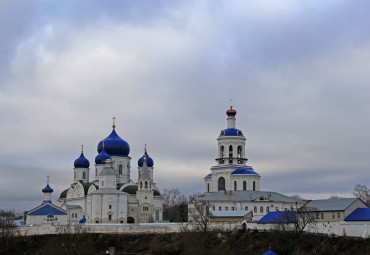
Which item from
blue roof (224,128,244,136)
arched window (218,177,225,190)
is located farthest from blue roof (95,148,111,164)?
blue roof (224,128,244,136)

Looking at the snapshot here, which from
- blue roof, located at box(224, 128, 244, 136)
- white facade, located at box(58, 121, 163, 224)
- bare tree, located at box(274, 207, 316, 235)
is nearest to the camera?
bare tree, located at box(274, 207, 316, 235)

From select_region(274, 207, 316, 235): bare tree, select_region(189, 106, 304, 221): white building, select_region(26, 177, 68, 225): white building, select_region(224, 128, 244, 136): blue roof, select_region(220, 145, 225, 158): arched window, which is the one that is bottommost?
select_region(274, 207, 316, 235): bare tree

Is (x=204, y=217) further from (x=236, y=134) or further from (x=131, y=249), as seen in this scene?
(x=236, y=134)

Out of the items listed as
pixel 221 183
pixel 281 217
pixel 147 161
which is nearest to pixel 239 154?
pixel 221 183

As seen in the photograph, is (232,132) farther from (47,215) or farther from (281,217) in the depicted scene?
(47,215)

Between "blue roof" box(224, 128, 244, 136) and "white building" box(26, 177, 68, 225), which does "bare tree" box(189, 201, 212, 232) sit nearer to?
"blue roof" box(224, 128, 244, 136)

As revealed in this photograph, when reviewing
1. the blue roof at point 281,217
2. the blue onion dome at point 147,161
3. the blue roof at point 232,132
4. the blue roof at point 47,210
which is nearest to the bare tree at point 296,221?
the blue roof at point 281,217

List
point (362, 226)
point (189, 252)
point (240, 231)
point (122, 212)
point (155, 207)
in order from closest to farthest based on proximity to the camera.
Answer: point (362, 226), point (189, 252), point (240, 231), point (122, 212), point (155, 207)

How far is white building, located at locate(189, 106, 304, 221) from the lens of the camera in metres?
58.3

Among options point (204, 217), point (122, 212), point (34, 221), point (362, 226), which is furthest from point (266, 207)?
point (34, 221)

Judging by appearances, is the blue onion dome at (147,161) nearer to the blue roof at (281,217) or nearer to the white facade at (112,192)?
the white facade at (112,192)

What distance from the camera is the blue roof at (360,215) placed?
42.9 meters

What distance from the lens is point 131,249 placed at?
48.2 metres

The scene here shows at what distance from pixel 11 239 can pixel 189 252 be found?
17.0m
